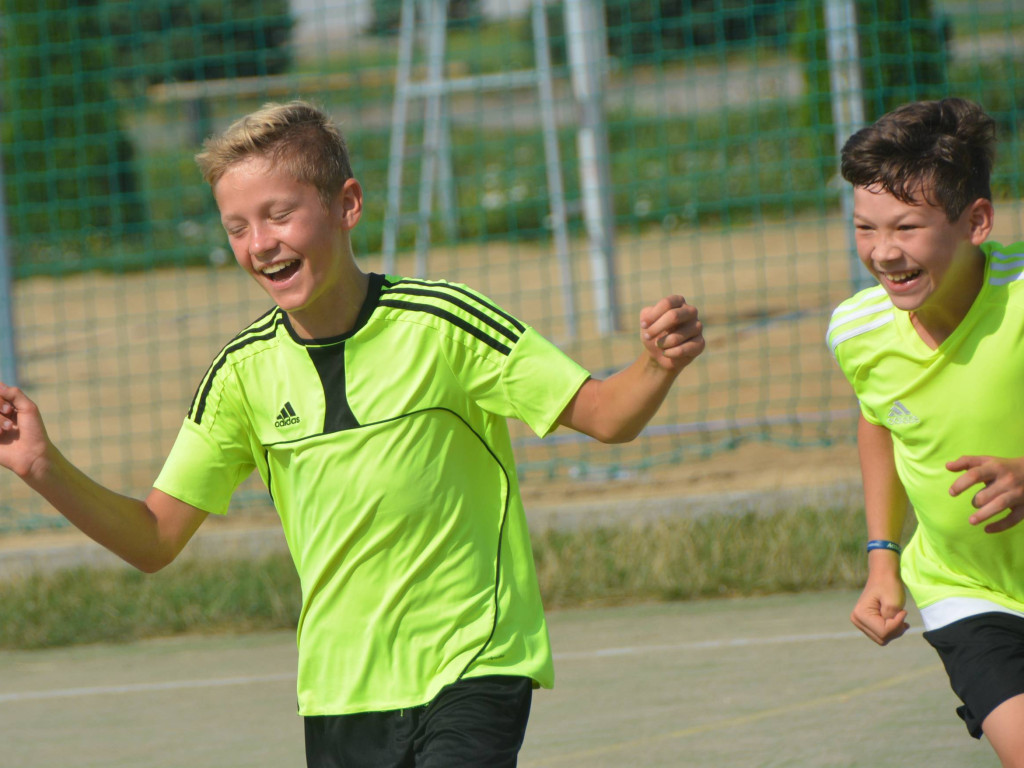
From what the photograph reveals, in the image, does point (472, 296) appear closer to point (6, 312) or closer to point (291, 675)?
point (291, 675)

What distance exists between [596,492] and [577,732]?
279cm

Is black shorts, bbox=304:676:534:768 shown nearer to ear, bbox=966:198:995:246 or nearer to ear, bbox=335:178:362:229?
ear, bbox=335:178:362:229

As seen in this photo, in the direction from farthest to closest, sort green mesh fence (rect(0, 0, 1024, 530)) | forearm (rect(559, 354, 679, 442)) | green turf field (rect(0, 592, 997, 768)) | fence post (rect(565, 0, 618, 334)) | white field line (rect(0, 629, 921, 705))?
1. fence post (rect(565, 0, 618, 334))
2. green mesh fence (rect(0, 0, 1024, 530))
3. white field line (rect(0, 629, 921, 705))
4. green turf field (rect(0, 592, 997, 768))
5. forearm (rect(559, 354, 679, 442))

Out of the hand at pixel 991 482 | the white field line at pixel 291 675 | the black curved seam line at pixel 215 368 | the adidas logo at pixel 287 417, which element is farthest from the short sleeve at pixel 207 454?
the white field line at pixel 291 675

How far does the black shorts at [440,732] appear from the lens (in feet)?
8.07

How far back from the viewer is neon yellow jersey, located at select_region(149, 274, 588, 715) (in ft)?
8.56

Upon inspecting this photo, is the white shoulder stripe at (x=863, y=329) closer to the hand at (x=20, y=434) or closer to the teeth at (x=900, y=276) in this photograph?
the teeth at (x=900, y=276)

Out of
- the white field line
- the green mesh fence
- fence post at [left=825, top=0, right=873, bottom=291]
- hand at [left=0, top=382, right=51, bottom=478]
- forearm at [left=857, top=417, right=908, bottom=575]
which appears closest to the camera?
hand at [left=0, top=382, right=51, bottom=478]

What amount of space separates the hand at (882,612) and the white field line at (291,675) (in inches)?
85.2

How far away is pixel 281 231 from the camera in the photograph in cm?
263

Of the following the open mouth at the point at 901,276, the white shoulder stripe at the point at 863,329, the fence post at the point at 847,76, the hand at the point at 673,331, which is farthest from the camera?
the fence post at the point at 847,76

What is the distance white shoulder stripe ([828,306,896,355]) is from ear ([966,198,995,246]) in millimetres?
242

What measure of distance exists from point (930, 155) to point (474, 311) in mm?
940

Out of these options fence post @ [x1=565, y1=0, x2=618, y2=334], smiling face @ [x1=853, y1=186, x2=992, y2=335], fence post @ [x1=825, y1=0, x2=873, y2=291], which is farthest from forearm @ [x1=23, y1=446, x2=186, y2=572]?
fence post @ [x1=565, y1=0, x2=618, y2=334]
